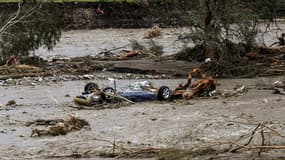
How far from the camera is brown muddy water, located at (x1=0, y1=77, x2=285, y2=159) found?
11.1 meters

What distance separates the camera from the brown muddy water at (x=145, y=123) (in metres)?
11.1

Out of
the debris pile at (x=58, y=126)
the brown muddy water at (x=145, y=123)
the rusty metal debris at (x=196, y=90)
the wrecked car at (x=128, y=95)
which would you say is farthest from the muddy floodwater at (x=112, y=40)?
the debris pile at (x=58, y=126)

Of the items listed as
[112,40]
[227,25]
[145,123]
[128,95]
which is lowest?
[145,123]

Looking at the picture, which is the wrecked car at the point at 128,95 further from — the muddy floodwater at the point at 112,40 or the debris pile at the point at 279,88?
the muddy floodwater at the point at 112,40

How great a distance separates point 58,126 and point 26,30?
Answer: 14.3 meters

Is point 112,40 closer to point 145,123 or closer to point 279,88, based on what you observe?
point 279,88

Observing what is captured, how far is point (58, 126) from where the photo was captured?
40.6 feet

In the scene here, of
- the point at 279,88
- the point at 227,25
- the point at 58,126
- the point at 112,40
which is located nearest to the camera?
the point at 58,126

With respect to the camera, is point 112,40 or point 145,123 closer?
point 145,123

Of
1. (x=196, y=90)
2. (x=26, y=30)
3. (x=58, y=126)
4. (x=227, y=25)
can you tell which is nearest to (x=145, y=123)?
(x=58, y=126)

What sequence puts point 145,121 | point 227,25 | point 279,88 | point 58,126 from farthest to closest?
point 227,25, point 279,88, point 145,121, point 58,126

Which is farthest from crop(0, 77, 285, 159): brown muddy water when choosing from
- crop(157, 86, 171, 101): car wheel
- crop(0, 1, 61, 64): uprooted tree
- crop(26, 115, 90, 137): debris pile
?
crop(0, 1, 61, 64): uprooted tree

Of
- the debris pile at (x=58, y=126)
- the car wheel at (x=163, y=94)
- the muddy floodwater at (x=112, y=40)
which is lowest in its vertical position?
the debris pile at (x=58, y=126)

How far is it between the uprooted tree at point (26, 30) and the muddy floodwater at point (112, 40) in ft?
13.2
